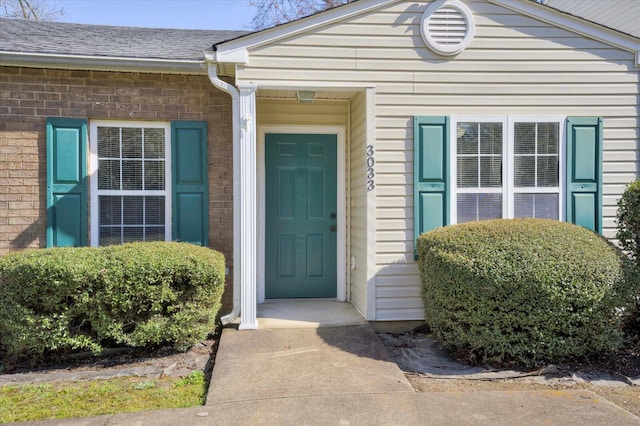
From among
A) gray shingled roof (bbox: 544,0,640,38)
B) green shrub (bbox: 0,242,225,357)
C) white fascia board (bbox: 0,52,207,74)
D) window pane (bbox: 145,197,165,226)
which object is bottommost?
green shrub (bbox: 0,242,225,357)

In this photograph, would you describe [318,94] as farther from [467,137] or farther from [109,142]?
[109,142]

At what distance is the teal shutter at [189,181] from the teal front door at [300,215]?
37.2 inches

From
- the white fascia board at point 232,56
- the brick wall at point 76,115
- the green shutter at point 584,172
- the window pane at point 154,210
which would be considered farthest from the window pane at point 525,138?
the window pane at point 154,210

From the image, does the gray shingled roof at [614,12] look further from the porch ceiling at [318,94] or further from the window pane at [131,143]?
the window pane at [131,143]

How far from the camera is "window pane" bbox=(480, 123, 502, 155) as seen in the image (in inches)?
184

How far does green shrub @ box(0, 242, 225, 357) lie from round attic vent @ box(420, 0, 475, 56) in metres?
3.26

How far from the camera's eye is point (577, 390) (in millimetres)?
3365

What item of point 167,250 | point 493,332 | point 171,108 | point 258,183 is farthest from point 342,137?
point 493,332

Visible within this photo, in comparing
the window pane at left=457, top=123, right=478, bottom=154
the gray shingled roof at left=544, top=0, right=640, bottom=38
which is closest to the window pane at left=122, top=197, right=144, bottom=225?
the window pane at left=457, top=123, right=478, bottom=154

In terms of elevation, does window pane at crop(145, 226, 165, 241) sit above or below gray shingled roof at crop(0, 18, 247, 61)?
below

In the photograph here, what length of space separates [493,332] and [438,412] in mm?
1012

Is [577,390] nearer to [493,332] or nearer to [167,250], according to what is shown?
[493,332]

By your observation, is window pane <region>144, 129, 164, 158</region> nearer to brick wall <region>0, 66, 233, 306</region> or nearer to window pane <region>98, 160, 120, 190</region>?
brick wall <region>0, 66, 233, 306</region>

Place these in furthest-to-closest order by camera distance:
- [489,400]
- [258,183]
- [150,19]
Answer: [150,19], [258,183], [489,400]
